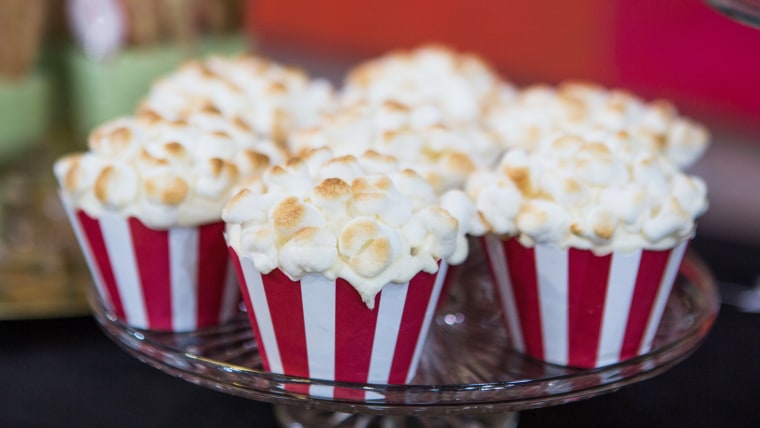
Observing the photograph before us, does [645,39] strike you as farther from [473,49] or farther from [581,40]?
[473,49]

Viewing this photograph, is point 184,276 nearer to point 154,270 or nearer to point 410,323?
point 154,270

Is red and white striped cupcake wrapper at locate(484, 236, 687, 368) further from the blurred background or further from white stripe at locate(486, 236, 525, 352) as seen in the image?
the blurred background

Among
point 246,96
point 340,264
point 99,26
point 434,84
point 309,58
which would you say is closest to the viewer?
point 340,264

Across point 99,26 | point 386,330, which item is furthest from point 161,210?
point 99,26

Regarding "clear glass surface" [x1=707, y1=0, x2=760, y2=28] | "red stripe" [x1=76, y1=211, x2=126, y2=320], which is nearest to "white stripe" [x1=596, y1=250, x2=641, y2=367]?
"clear glass surface" [x1=707, y1=0, x2=760, y2=28]

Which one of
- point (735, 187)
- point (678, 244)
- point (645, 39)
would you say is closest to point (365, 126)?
point (678, 244)
